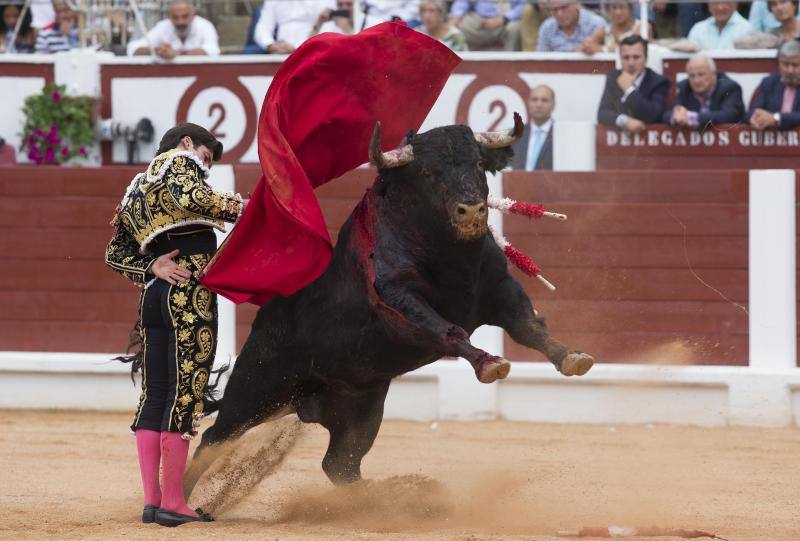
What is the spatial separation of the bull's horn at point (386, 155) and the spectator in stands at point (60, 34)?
6.11m

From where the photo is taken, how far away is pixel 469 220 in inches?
171

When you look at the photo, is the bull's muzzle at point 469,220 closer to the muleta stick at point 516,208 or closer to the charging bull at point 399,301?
the charging bull at point 399,301

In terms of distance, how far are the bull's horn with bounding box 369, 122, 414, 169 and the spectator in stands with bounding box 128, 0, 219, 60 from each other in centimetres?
543

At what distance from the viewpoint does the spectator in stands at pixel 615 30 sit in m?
8.95

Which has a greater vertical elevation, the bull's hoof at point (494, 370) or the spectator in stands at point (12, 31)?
the spectator in stands at point (12, 31)

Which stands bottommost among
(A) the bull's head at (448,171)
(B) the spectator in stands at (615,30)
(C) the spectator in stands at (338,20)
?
(A) the bull's head at (448,171)

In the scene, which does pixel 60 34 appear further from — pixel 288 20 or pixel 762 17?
pixel 762 17

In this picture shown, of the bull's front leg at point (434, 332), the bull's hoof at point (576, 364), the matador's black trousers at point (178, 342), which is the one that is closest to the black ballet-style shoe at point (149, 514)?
the matador's black trousers at point (178, 342)

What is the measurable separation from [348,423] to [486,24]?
4735 mm

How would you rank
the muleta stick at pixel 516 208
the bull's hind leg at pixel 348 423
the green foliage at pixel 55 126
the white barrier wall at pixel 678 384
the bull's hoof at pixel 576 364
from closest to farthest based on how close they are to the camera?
the bull's hoof at pixel 576 364
the muleta stick at pixel 516 208
the bull's hind leg at pixel 348 423
the white barrier wall at pixel 678 384
the green foliage at pixel 55 126

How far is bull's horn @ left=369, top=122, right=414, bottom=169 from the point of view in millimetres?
4434

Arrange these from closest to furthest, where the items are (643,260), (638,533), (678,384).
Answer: (638,533), (678,384), (643,260)

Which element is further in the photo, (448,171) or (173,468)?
(173,468)

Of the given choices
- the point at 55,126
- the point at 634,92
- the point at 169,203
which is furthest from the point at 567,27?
the point at 169,203
